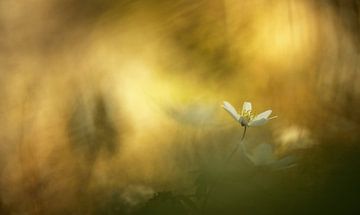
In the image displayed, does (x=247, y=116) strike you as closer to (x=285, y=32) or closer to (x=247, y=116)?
(x=247, y=116)

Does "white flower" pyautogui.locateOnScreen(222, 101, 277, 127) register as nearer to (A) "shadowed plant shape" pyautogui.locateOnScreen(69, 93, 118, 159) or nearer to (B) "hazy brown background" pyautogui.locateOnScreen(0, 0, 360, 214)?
(B) "hazy brown background" pyautogui.locateOnScreen(0, 0, 360, 214)

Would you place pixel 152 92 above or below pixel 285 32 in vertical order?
below

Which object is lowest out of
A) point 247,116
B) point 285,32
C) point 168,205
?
point 168,205

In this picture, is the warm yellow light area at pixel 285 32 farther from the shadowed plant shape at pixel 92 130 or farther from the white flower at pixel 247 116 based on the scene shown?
the shadowed plant shape at pixel 92 130

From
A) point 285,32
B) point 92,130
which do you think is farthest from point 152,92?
point 285,32

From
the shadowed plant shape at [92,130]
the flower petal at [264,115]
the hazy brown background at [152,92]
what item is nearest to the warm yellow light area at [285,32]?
the hazy brown background at [152,92]
